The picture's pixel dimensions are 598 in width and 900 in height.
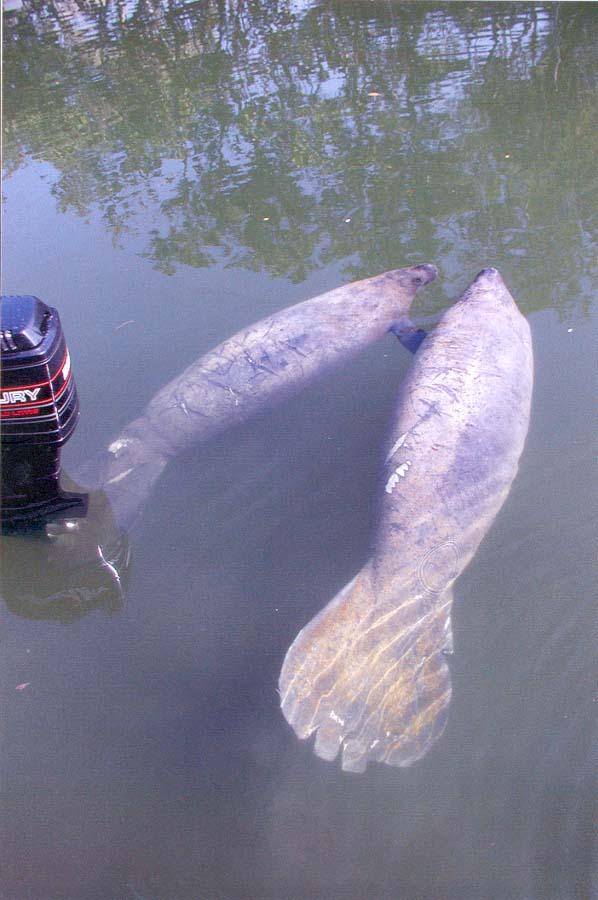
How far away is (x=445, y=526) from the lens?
12.5 feet

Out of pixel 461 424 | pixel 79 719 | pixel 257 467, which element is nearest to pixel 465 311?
pixel 461 424

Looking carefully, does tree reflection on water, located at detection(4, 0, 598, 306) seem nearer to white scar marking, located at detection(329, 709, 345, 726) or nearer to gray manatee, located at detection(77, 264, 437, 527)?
gray manatee, located at detection(77, 264, 437, 527)

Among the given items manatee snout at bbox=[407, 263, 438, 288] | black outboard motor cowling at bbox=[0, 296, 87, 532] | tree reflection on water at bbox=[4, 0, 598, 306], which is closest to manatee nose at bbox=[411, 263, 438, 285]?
manatee snout at bbox=[407, 263, 438, 288]

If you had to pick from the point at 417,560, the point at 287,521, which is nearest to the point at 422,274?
the point at 287,521

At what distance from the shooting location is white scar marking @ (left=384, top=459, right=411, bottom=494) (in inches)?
159

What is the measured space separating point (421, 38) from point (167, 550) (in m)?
10.5

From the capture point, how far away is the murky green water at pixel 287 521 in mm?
2854

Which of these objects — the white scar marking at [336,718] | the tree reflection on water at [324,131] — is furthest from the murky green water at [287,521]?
the white scar marking at [336,718]

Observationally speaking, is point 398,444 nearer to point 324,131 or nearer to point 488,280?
point 488,280

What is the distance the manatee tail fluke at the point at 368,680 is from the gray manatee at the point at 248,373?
1640 mm

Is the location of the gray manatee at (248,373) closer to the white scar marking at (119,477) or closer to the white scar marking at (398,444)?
the white scar marking at (119,477)

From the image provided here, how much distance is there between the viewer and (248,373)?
5.28 meters

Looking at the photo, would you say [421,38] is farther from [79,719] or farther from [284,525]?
[79,719]

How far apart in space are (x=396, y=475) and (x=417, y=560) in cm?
61
